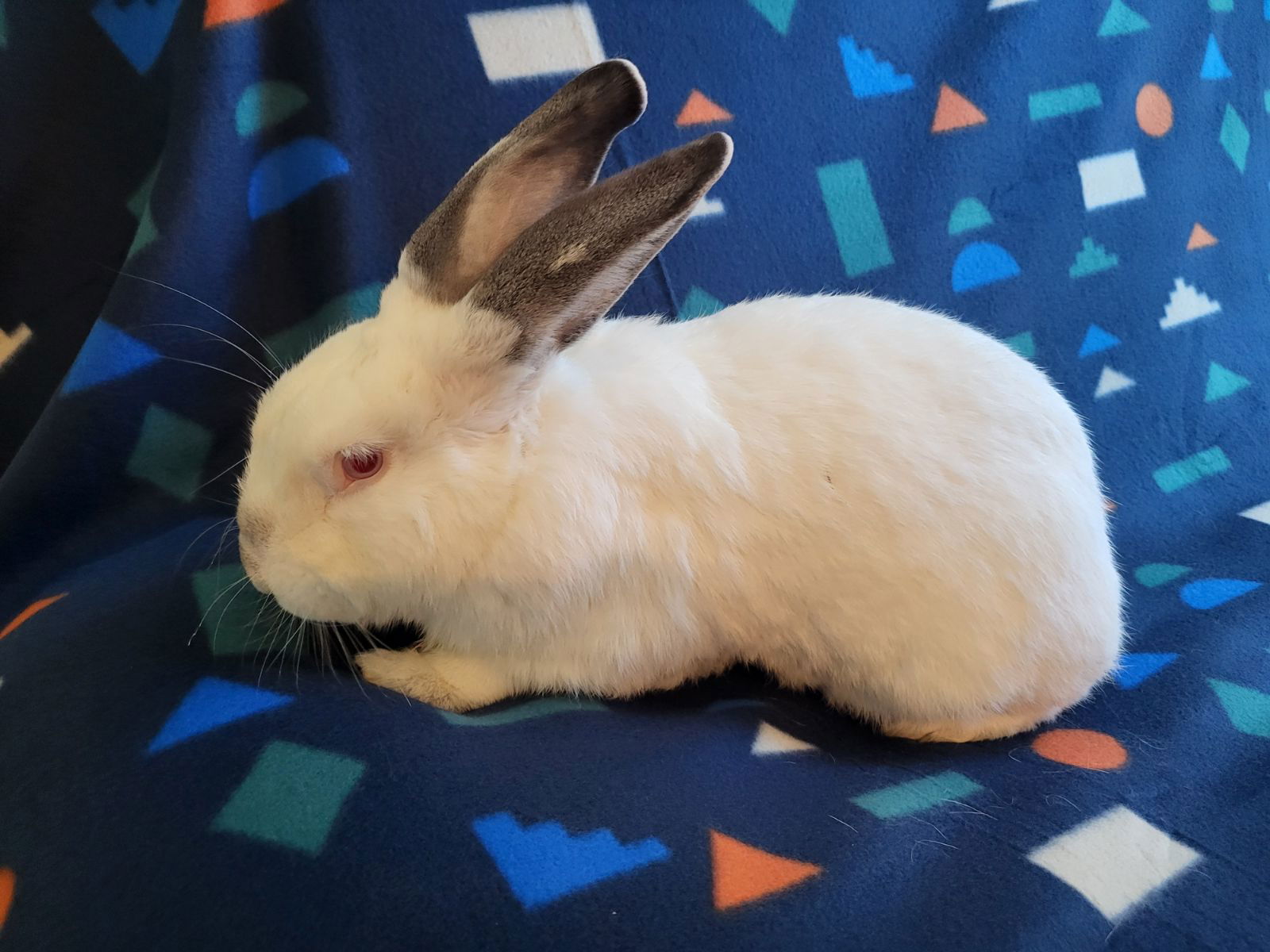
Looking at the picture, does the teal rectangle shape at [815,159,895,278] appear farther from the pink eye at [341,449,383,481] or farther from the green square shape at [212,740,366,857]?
the green square shape at [212,740,366,857]

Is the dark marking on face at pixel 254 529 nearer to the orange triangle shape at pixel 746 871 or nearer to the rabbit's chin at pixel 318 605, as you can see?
the rabbit's chin at pixel 318 605

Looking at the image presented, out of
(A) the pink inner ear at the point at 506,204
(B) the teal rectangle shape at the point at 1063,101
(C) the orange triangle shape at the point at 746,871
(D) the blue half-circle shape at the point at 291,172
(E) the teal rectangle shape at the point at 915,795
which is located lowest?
(E) the teal rectangle shape at the point at 915,795

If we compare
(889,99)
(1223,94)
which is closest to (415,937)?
(889,99)

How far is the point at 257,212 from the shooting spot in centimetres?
147

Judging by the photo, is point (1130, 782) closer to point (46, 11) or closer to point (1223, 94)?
point (1223, 94)

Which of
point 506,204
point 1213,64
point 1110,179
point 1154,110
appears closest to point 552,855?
point 506,204

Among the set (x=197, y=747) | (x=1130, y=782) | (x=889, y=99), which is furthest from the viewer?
(x=889, y=99)

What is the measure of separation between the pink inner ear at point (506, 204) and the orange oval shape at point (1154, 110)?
54.4 inches

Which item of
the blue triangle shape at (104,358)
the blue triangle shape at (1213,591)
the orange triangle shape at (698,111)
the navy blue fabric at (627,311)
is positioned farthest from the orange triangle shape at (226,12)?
the blue triangle shape at (1213,591)

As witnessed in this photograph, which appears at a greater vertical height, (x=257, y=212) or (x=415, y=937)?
(x=257, y=212)

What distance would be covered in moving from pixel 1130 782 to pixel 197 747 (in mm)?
1094

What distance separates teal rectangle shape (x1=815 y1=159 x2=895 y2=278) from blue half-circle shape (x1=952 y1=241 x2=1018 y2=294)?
151 mm

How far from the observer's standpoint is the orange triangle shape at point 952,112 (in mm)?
1684

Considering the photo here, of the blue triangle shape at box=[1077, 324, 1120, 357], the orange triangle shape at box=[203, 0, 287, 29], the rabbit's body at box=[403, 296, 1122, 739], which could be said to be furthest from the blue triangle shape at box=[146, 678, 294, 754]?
the blue triangle shape at box=[1077, 324, 1120, 357]
